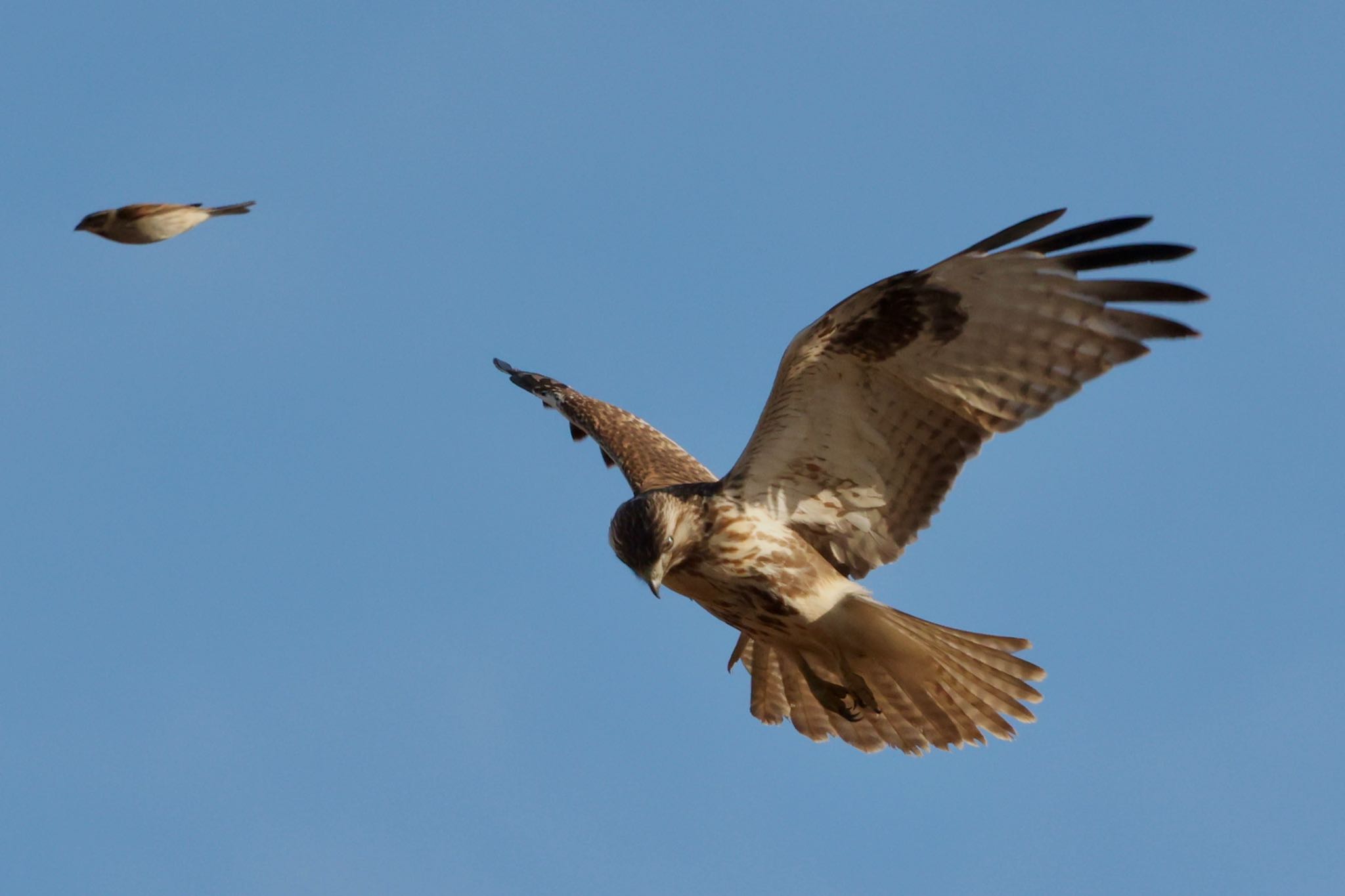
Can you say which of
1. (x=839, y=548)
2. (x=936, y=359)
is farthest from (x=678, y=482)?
(x=936, y=359)

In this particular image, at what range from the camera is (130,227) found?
7422 millimetres

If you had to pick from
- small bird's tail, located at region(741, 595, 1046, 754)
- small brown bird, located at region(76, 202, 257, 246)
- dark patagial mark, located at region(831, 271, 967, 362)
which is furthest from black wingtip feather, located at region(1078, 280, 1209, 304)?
small brown bird, located at region(76, 202, 257, 246)

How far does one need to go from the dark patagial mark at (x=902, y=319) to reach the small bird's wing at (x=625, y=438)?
142cm

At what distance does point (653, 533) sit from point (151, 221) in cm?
251

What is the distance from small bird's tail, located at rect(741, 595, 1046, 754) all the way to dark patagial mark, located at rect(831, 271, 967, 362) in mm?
1251

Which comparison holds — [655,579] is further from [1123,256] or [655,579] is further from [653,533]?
[1123,256]

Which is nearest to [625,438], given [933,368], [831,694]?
[831,694]

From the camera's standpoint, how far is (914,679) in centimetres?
898

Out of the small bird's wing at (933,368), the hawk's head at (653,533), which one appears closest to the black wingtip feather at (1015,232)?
the small bird's wing at (933,368)

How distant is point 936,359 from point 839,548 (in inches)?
44.0

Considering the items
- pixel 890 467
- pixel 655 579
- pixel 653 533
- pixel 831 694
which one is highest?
pixel 890 467

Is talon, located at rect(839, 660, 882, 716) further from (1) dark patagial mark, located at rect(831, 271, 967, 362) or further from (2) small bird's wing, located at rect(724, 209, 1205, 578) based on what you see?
(1) dark patagial mark, located at rect(831, 271, 967, 362)

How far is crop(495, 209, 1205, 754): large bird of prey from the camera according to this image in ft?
26.6

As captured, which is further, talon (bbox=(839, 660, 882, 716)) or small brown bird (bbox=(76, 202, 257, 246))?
talon (bbox=(839, 660, 882, 716))
